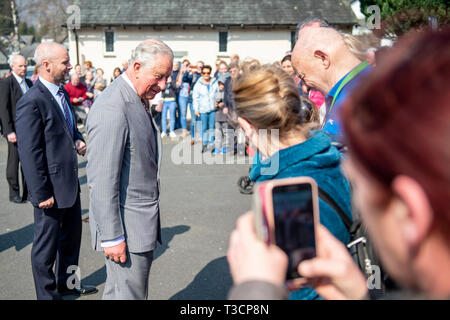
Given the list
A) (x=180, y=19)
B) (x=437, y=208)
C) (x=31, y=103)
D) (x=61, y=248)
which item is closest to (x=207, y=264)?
(x=61, y=248)

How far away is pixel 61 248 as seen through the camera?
4.22m

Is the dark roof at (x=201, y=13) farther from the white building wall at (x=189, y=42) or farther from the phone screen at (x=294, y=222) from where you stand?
the phone screen at (x=294, y=222)

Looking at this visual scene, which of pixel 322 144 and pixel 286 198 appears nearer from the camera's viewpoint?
pixel 286 198

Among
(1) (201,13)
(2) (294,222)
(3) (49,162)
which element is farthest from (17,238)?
(1) (201,13)

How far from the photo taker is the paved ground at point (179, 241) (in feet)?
14.4

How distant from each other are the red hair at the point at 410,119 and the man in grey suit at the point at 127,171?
2.15 m

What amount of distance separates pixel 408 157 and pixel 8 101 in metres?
7.71

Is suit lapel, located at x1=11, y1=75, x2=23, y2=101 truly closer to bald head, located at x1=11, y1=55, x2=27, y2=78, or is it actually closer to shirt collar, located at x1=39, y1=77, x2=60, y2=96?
bald head, located at x1=11, y1=55, x2=27, y2=78

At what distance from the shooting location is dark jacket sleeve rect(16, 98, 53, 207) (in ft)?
12.0

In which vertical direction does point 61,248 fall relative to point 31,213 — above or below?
above

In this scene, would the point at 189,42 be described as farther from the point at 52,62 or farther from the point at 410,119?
the point at 410,119

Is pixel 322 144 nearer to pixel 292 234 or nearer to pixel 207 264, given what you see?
pixel 292 234

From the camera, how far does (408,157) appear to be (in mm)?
699

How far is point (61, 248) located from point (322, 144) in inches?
122
